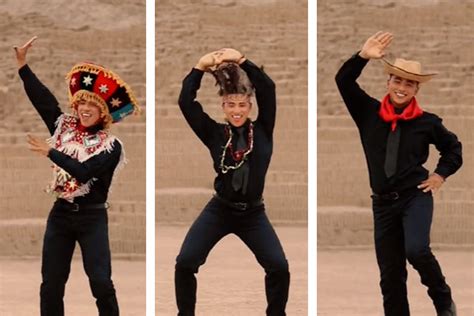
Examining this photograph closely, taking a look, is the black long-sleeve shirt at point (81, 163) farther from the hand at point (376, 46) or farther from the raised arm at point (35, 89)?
the hand at point (376, 46)

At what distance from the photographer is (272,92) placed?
957 cm

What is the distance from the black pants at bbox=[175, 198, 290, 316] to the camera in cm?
947

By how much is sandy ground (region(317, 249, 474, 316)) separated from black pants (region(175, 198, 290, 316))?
1575 mm

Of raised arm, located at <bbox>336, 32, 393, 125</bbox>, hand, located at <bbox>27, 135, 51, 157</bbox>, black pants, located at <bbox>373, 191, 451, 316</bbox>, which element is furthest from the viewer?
raised arm, located at <bbox>336, 32, 393, 125</bbox>

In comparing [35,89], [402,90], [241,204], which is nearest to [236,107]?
[241,204]

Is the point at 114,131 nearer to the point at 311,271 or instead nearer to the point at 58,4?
the point at 58,4

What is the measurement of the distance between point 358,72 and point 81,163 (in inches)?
64.0

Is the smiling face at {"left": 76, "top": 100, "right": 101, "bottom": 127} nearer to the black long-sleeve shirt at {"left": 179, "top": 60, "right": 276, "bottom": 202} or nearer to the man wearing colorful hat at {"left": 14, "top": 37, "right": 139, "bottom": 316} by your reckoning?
the man wearing colorful hat at {"left": 14, "top": 37, "right": 139, "bottom": 316}

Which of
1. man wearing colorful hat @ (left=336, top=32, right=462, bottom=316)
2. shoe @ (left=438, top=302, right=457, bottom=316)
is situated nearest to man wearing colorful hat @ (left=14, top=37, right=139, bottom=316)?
man wearing colorful hat @ (left=336, top=32, right=462, bottom=316)

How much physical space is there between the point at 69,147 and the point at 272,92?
3.89 feet

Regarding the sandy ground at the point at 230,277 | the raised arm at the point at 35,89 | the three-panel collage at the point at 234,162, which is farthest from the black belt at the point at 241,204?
the sandy ground at the point at 230,277

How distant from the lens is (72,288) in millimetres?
12203

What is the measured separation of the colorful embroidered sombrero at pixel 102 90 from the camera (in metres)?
9.60

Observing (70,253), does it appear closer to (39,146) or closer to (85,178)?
(85,178)
